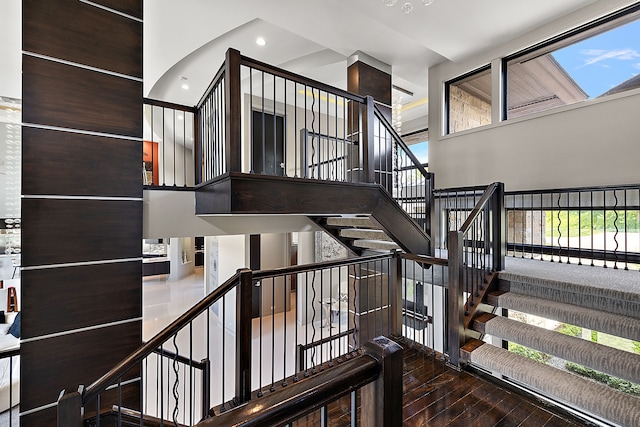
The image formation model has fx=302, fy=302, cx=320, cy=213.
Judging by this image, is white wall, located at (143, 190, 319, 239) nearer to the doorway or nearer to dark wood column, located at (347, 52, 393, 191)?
dark wood column, located at (347, 52, 393, 191)

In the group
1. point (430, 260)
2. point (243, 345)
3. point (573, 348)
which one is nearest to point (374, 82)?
point (430, 260)

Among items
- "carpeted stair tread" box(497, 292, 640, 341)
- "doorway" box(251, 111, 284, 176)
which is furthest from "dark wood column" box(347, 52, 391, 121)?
"carpeted stair tread" box(497, 292, 640, 341)

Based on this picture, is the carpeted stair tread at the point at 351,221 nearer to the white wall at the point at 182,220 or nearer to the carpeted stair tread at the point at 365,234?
the carpeted stair tread at the point at 365,234

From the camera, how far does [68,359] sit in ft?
8.55

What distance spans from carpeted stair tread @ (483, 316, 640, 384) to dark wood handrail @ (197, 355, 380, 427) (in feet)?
7.63

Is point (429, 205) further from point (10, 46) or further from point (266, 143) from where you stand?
point (10, 46)

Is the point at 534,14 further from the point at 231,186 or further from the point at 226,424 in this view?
the point at 226,424

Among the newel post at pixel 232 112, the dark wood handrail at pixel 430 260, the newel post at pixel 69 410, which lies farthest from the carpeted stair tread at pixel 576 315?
the newel post at pixel 69 410

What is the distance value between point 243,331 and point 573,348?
2.50 m

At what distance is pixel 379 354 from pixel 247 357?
5.94ft

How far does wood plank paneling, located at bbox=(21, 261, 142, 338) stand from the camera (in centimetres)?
246

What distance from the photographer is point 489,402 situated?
2266mm

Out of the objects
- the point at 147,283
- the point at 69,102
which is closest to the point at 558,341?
the point at 69,102

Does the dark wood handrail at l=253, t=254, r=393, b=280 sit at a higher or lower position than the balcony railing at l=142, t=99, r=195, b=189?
lower
